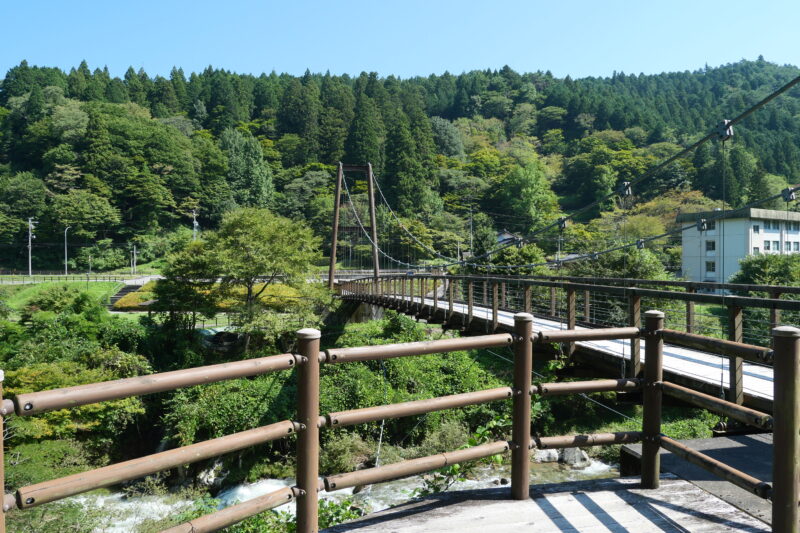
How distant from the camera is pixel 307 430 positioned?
185cm

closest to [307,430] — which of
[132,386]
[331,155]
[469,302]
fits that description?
[132,386]

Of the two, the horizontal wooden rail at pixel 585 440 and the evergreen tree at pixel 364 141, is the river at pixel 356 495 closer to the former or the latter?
the horizontal wooden rail at pixel 585 440

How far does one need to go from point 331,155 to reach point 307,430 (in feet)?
221

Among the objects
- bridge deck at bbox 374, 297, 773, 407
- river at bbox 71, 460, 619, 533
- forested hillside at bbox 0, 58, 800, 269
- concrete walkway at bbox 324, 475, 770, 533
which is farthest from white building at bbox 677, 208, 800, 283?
concrete walkway at bbox 324, 475, 770, 533

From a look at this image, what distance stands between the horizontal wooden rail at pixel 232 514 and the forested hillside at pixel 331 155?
102ft

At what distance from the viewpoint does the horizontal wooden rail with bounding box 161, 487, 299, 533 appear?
5.37ft

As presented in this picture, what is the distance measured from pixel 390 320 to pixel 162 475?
913cm

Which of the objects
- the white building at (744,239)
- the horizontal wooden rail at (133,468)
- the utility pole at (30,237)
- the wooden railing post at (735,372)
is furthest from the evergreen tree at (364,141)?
the horizontal wooden rail at (133,468)

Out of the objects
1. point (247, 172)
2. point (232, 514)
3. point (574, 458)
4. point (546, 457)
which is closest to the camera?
point (232, 514)

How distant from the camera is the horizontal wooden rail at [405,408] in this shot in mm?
1942

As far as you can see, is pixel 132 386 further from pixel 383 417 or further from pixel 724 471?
pixel 724 471

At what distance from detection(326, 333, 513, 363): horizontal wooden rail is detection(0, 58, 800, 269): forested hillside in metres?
30.6

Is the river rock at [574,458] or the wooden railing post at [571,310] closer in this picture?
the wooden railing post at [571,310]

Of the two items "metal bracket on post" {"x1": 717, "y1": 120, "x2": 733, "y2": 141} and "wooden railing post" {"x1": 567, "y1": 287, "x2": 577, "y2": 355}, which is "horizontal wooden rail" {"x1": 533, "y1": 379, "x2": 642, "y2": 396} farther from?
"metal bracket on post" {"x1": 717, "y1": 120, "x2": 733, "y2": 141}
